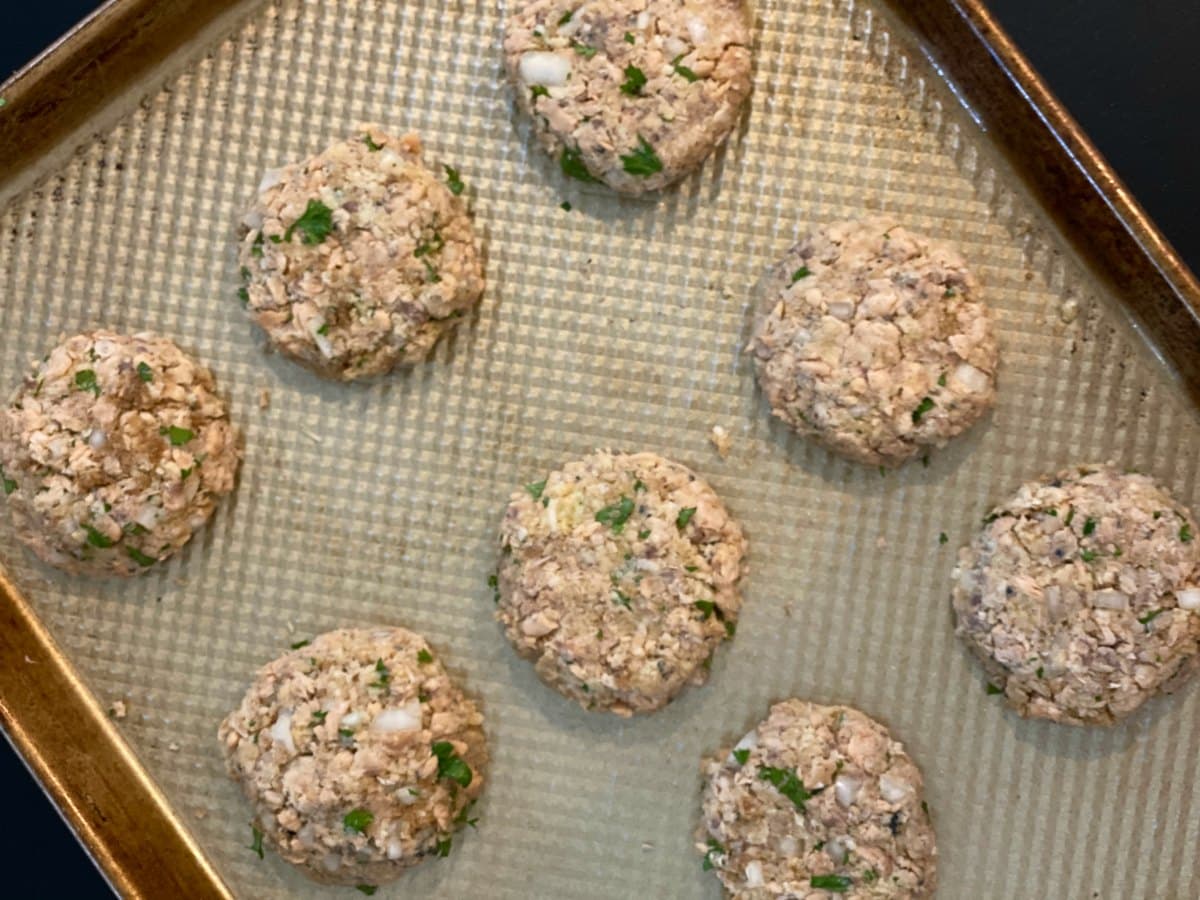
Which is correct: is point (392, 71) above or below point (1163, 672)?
above

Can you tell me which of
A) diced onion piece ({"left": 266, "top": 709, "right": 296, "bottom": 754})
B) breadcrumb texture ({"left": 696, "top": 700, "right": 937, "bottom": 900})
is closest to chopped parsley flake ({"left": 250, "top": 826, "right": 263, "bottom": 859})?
diced onion piece ({"left": 266, "top": 709, "right": 296, "bottom": 754})

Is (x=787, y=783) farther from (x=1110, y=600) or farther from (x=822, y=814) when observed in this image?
(x=1110, y=600)

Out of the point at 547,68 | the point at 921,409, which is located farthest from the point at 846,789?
the point at 547,68

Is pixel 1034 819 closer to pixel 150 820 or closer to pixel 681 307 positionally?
pixel 681 307

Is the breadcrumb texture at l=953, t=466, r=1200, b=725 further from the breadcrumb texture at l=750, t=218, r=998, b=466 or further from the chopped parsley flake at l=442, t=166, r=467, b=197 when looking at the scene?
the chopped parsley flake at l=442, t=166, r=467, b=197

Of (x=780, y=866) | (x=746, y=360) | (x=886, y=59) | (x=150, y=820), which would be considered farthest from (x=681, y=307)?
(x=150, y=820)
